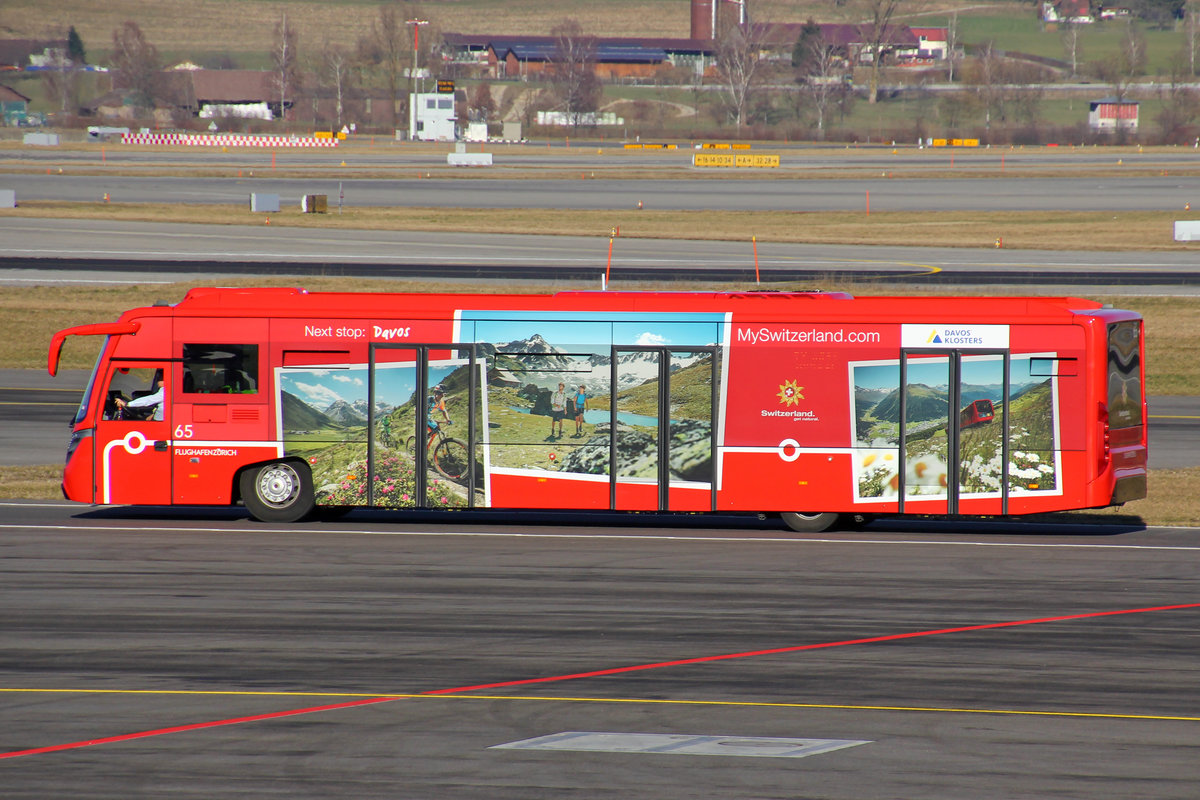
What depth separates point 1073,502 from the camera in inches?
709

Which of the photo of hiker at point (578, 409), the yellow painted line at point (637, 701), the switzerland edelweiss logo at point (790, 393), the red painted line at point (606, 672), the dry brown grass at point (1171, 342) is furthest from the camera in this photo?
the dry brown grass at point (1171, 342)

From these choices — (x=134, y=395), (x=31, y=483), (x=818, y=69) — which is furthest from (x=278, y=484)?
(x=818, y=69)

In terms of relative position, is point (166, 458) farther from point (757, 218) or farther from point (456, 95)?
point (456, 95)

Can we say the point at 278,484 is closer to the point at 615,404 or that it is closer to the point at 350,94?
the point at 615,404

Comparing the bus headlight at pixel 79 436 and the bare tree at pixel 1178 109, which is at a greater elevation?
the bare tree at pixel 1178 109

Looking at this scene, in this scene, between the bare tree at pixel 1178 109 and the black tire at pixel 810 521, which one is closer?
the black tire at pixel 810 521

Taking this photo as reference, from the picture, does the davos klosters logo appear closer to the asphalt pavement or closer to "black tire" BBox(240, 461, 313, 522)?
the asphalt pavement

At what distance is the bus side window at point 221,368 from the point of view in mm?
19109

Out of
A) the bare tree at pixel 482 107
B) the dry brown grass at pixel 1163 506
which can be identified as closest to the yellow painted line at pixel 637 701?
the dry brown grass at pixel 1163 506

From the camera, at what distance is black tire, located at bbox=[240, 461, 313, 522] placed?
755 inches

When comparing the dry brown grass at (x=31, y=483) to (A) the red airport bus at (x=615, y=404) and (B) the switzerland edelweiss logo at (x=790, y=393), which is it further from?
(B) the switzerland edelweiss logo at (x=790, y=393)

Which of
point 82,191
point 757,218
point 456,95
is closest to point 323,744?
point 757,218

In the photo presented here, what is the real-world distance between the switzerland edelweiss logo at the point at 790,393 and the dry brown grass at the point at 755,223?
3962 centimetres

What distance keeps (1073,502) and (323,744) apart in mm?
12126
